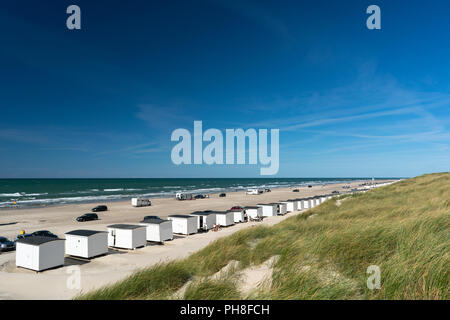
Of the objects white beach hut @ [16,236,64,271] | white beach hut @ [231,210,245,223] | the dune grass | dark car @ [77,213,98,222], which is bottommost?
dark car @ [77,213,98,222]

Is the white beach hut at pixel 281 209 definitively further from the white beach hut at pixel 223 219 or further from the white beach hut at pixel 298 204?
the white beach hut at pixel 223 219

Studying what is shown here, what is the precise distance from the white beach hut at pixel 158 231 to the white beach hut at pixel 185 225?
2.38m

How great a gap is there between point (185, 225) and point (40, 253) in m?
12.4

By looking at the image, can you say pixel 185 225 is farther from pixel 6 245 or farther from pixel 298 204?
pixel 298 204

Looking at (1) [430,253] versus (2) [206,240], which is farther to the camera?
(2) [206,240]

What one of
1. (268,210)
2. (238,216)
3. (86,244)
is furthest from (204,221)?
(86,244)

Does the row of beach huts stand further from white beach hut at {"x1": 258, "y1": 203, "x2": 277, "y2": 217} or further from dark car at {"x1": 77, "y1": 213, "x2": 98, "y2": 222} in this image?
dark car at {"x1": 77, "y1": 213, "x2": 98, "y2": 222}

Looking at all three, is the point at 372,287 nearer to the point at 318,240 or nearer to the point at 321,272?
the point at 321,272

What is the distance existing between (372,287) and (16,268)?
2036 centimetres

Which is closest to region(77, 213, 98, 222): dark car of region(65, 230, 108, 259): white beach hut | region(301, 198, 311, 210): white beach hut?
region(65, 230, 108, 259): white beach hut

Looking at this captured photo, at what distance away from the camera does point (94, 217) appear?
3781cm

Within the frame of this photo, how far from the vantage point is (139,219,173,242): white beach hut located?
74.4 feet

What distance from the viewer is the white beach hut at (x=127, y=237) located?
20664 millimetres
